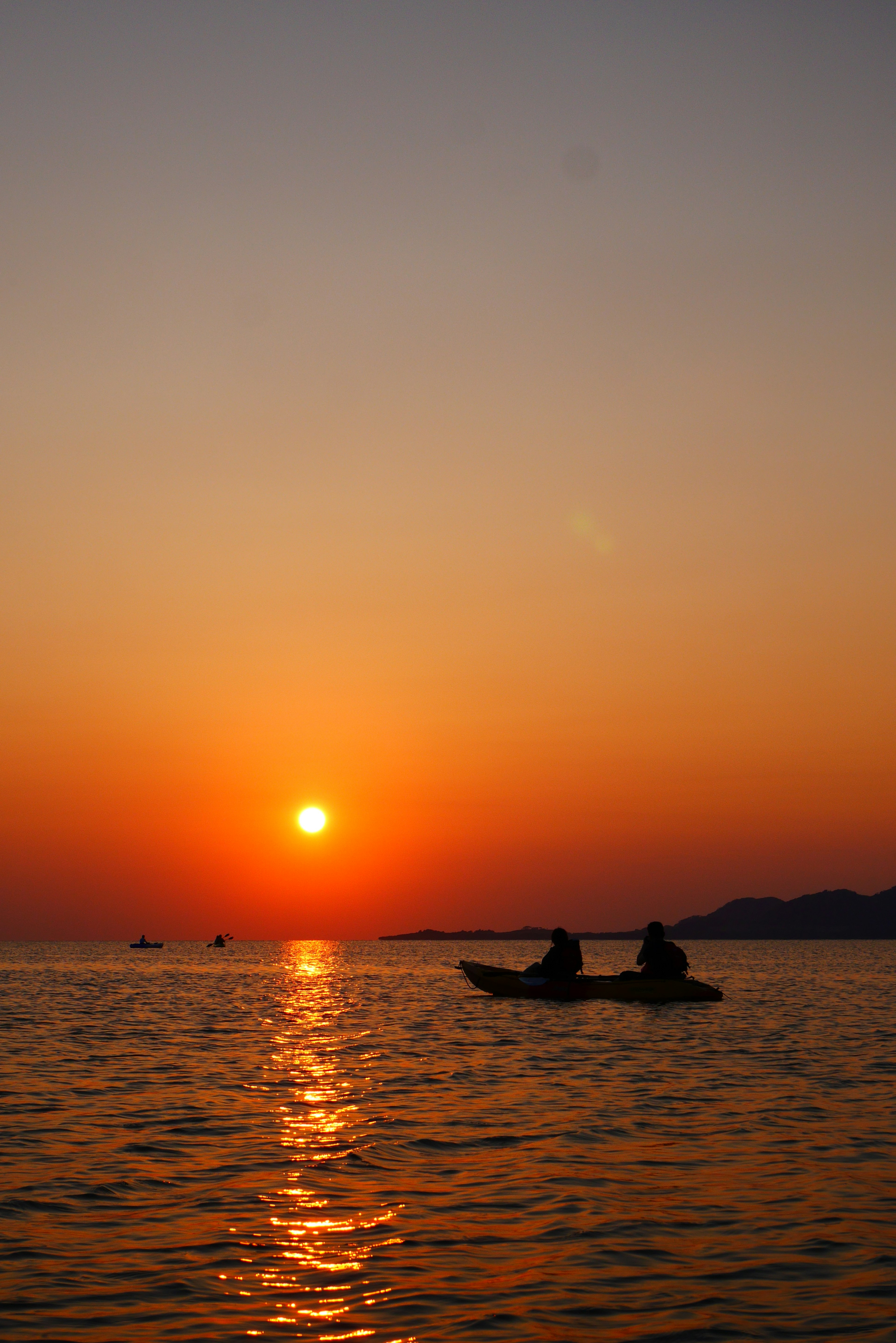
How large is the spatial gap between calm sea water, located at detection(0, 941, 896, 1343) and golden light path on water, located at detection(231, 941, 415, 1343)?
40 millimetres

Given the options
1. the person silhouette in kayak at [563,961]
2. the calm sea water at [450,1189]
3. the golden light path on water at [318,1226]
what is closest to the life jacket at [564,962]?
the person silhouette in kayak at [563,961]

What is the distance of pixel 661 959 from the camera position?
40031 millimetres

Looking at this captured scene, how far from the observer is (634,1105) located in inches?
744

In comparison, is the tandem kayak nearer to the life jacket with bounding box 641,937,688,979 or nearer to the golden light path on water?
the life jacket with bounding box 641,937,688,979

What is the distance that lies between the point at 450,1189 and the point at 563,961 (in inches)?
1103

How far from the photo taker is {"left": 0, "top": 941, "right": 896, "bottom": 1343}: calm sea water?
9.07 metres

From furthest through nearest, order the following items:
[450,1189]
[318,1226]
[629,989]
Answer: [629,989]
[450,1189]
[318,1226]

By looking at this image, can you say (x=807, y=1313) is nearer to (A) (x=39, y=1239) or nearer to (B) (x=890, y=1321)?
(B) (x=890, y=1321)

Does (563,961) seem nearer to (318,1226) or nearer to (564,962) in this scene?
(564,962)

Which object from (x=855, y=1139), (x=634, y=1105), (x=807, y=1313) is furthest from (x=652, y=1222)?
(x=634, y=1105)

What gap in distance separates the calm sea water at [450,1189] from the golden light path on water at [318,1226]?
1.6 inches

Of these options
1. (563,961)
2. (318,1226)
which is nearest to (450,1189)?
(318,1226)

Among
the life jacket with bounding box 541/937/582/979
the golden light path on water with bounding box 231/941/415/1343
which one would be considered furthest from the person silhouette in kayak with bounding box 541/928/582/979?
the golden light path on water with bounding box 231/941/415/1343

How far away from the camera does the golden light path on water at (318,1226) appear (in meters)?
8.91
